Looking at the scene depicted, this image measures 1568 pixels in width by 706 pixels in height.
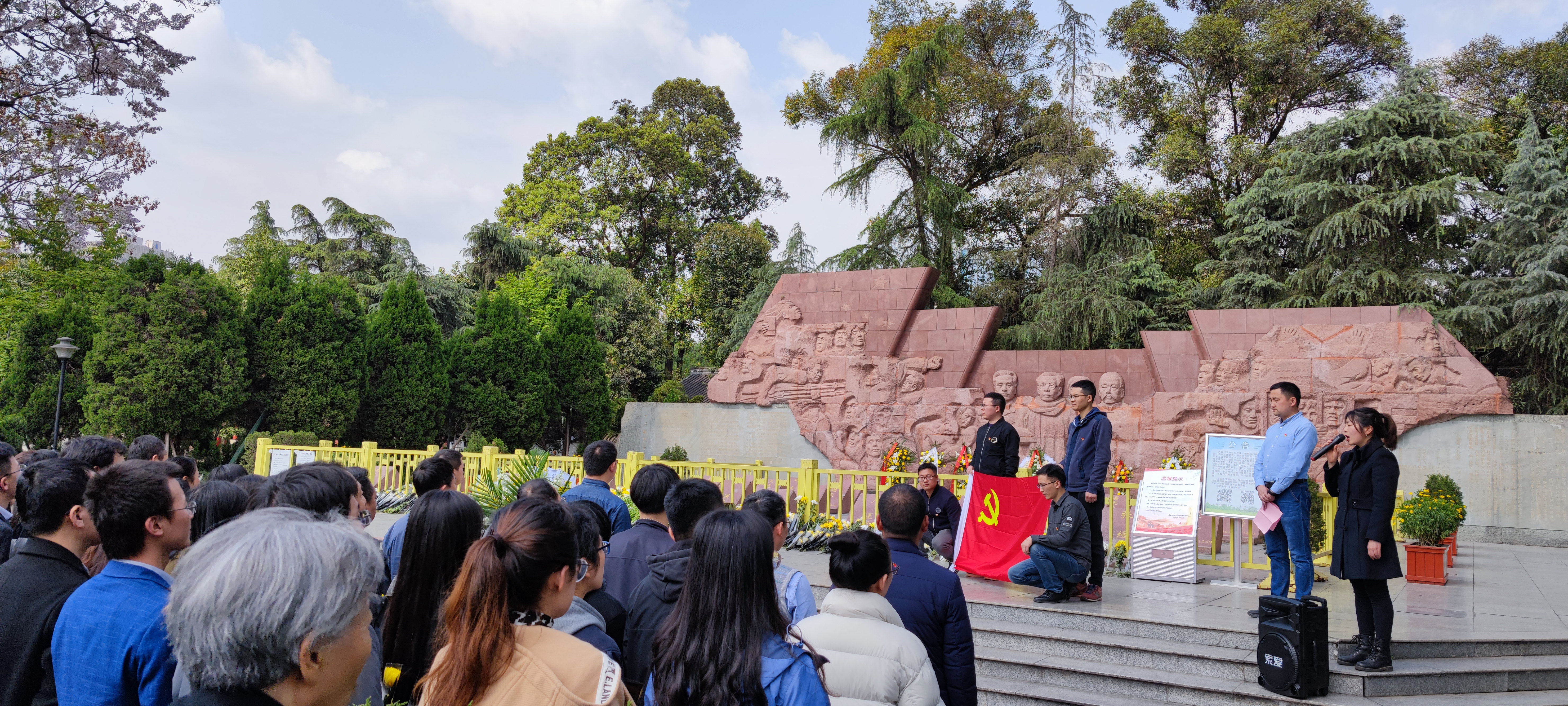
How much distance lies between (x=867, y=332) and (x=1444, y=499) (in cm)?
717

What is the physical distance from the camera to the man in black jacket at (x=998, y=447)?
22.1ft

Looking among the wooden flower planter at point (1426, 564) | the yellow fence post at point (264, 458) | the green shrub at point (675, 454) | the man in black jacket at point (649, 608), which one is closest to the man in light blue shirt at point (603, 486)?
the man in black jacket at point (649, 608)

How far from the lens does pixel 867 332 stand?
13133 millimetres

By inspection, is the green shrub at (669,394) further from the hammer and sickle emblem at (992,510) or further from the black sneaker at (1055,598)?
the black sneaker at (1055,598)

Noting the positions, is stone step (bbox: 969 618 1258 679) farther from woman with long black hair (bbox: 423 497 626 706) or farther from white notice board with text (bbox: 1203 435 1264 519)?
woman with long black hair (bbox: 423 497 626 706)

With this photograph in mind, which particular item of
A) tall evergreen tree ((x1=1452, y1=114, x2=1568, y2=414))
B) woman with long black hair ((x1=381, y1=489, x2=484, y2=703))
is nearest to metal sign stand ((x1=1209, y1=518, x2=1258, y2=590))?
woman with long black hair ((x1=381, y1=489, x2=484, y2=703))

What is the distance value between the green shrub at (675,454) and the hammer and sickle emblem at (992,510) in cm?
609

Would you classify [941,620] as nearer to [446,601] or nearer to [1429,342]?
[446,601]

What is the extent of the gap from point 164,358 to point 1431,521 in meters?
15.6

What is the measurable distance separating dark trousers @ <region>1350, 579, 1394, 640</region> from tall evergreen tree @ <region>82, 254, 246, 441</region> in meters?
14.6

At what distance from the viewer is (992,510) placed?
22.1ft

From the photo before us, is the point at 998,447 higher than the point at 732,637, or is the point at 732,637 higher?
the point at 998,447

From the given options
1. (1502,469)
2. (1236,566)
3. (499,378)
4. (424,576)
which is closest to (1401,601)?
(1236,566)

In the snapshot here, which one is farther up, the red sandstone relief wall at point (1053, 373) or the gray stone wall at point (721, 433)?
the red sandstone relief wall at point (1053, 373)
